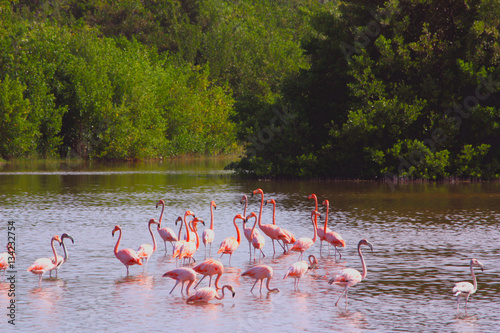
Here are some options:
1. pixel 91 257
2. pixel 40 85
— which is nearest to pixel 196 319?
pixel 91 257

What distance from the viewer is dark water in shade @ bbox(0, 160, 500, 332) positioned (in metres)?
11.4

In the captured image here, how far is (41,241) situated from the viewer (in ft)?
61.5

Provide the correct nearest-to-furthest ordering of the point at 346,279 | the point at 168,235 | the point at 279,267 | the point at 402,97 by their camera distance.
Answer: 1. the point at 346,279
2. the point at 279,267
3. the point at 168,235
4. the point at 402,97

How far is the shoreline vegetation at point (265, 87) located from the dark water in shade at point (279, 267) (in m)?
5.67

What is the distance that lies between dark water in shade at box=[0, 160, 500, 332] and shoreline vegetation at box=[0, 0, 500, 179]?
18.6ft

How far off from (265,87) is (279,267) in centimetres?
6873

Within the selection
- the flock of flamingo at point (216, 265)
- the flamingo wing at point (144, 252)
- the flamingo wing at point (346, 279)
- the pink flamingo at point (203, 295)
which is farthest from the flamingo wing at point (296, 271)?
the flamingo wing at point (144, 252)

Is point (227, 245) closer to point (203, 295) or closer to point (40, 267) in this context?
point (203, 295)

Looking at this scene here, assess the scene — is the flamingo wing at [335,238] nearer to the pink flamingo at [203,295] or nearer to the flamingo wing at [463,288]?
the flamingo wing at [463,288]

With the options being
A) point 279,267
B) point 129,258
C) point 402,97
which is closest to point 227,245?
point 279,267

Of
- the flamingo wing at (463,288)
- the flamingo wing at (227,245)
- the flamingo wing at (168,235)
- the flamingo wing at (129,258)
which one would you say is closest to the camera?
the flamingo wing at (463,288)

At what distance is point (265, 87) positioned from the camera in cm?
8344

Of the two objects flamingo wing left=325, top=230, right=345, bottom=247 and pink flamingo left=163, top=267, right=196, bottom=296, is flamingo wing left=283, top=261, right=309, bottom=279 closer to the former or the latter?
pink flamingo left=163, top=267, right=196, bottom=296

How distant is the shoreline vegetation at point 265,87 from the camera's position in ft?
120
